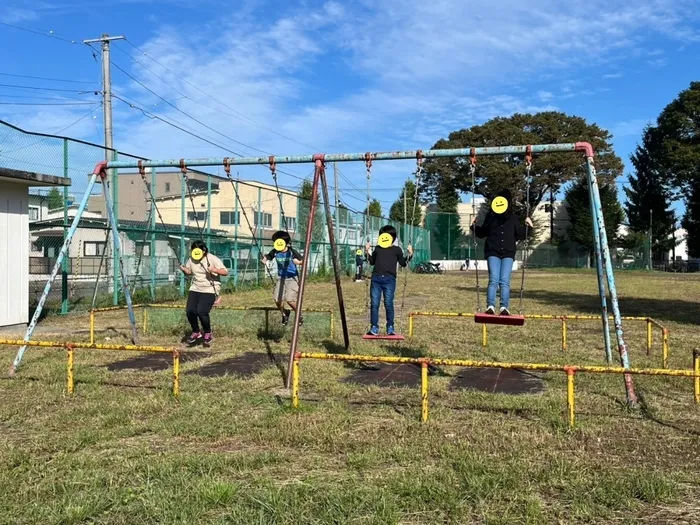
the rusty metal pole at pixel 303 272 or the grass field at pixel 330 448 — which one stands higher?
the rusty metal pole at pixel 303 272

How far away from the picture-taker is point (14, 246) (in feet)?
36.9

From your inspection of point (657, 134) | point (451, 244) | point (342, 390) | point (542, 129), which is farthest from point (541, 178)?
point (342, 390)

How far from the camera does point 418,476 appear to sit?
4.23 metres

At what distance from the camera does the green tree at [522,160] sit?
51.0 m

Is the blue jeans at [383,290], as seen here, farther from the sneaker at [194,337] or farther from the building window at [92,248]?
the building window at [92,248]

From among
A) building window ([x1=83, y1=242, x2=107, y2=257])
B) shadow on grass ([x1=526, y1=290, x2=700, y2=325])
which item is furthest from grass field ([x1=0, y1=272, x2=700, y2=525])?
building window ([x1=83, y1=242, x2=107, y2=257])

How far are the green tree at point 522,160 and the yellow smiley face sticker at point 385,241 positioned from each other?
42587mm

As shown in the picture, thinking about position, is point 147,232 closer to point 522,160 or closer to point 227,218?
point 227,218

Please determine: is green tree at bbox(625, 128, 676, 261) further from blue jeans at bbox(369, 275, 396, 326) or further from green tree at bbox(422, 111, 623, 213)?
blue jeans at bbox(369, 275, 396, 326)

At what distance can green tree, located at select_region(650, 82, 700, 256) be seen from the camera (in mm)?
50531

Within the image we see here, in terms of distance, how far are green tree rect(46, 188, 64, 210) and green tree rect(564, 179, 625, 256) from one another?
1981 inches

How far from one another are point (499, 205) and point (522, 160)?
47.2 meters

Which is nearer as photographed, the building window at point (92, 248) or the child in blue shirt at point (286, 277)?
the child in blue shirt at point (286, 277)

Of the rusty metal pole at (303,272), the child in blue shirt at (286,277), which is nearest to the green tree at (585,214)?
the child in blue shirt at (286,277)
